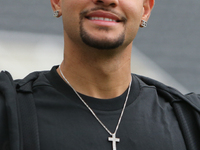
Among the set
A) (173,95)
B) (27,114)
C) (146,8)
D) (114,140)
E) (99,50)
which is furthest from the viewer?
(146,8)

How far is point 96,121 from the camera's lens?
1.86 metres

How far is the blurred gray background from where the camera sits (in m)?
5.57

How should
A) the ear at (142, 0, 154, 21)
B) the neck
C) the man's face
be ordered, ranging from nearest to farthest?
the man's face → the neck → the ear at (142, 0, 154, 21)

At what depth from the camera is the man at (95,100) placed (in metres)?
1.73

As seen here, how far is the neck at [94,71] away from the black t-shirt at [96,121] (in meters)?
0.06

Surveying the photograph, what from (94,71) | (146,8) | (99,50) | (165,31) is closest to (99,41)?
(99,50)

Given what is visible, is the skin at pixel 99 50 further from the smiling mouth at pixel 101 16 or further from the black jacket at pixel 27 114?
the black jacket at pixel 27 114

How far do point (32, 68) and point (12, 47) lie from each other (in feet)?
1.37

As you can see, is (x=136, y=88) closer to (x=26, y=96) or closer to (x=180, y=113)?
(x=180, y=113)

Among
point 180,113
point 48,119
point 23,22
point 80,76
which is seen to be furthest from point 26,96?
point 23,22

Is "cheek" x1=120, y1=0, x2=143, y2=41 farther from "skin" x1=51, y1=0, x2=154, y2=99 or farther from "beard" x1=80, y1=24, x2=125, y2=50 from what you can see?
"beard" x1=80, y1=24, x2=125, y2=50

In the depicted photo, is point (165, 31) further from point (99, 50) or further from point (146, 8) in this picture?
point (99, 50)

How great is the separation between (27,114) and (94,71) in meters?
0.49

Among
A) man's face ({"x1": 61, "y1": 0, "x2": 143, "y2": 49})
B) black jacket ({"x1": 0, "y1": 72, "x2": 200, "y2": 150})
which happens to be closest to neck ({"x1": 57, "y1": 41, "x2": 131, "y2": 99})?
man's face ({"x1": 61, "y1": 0, "x2": 143, "y2": 49})
